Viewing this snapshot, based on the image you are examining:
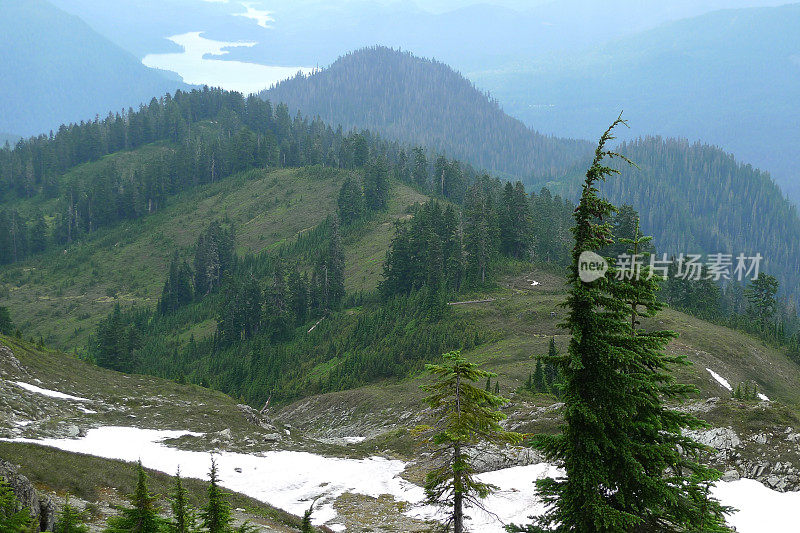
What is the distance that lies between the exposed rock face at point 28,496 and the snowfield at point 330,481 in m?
9.96

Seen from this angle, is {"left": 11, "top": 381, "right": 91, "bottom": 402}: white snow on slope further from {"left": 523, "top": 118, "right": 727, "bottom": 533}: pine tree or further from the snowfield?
{"left": 523, "top": 118, "right": 727, "bottom": 533}: pine tree

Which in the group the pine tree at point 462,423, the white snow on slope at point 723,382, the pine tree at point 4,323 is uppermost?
the pine tree at point 462,423

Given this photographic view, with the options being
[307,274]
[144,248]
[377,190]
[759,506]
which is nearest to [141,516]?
[759,506]

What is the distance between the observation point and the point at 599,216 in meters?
12.8

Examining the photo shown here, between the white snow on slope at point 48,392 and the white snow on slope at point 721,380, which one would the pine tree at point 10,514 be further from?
the white snow on slope at point 721,380

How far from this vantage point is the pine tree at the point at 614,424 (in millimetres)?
12500

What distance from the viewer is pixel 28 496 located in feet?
51.0

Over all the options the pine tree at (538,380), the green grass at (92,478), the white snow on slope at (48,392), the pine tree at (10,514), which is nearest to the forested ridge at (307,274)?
the pine tree at (538,380)

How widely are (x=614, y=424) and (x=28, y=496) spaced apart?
51.9ft

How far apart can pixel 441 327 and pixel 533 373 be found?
63.2 ft

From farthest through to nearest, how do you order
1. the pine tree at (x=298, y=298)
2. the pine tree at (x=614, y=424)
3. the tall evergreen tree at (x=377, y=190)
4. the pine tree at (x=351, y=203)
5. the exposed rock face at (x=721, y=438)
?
the tall evergreen tree at (x=377, y=190) < the pine tree at (x=351, y=203) < the pine tree at (x=298, y=298) < the exposed rock face at (x=721, y=438) < the pine tree at (x=614, y=424)

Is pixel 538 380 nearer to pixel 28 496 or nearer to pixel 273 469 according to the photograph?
pixel 273 469

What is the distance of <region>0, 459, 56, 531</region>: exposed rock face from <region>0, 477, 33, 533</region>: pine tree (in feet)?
4.94

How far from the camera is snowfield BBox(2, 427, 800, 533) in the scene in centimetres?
2418
